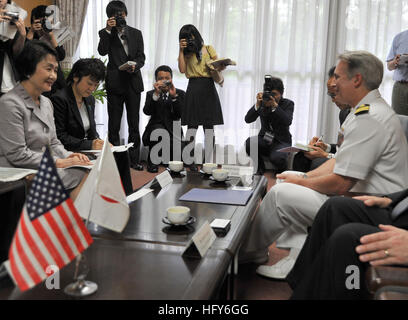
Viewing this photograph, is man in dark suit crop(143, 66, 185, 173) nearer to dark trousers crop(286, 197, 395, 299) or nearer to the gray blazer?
the gray blazer

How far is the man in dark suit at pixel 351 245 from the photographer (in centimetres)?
118

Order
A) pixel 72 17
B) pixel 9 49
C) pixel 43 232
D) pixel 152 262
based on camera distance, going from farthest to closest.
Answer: pixel 72 17 → pixel 9 49 → pixel 152 262 → pixel 43 232

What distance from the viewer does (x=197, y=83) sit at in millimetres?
4156

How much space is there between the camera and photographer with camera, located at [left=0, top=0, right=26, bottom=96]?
8.50 ft

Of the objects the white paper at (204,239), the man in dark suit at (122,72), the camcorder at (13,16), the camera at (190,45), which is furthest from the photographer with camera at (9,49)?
the white paper at (204,239)

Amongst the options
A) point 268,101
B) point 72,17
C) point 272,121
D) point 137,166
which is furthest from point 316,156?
point 72,17

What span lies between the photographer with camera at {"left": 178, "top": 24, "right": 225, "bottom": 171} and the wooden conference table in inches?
99.6

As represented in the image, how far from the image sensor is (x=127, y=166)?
9.41 feet

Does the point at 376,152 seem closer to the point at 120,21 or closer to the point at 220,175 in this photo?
the point at 220,175

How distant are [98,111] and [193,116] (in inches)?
66.1

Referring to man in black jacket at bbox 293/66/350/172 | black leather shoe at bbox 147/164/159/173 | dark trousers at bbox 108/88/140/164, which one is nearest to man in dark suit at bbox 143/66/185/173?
black leather shoe at bbox 147/164/159/173

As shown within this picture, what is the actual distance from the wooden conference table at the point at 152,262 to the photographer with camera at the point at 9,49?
147 centimetres

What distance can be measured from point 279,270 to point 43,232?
1360 mm
